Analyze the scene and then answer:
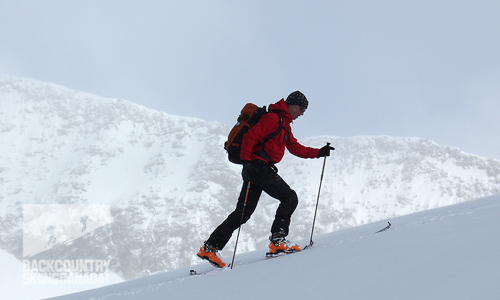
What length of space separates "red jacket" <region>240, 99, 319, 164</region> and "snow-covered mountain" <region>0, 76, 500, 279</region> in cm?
16291

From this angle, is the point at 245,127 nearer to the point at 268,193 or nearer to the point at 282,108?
the point at 282,108

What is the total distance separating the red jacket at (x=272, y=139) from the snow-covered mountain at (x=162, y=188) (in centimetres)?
16291

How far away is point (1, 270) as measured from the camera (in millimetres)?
131500

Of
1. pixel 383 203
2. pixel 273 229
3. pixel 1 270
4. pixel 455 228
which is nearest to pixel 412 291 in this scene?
pixel 455 228

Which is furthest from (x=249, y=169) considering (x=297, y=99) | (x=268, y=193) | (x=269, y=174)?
(x=297, y=99)

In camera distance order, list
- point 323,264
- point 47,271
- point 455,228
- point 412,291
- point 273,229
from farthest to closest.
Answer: point 47,271, point 273,229, point 455,228, point 323,264, point 412,291

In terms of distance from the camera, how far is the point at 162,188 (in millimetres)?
177000

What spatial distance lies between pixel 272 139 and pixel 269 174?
0.43 metres

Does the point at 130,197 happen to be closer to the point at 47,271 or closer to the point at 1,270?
the point at 47,271

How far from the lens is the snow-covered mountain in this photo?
164 metres

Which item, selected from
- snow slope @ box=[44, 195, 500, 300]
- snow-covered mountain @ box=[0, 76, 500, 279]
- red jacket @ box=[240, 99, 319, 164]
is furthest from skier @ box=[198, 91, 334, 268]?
snow-covered mountain @ box=[0, 76, 500, 279]

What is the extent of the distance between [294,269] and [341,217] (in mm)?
175922

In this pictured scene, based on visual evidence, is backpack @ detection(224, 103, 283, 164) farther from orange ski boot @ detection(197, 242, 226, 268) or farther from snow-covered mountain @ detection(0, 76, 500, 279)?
snow-covered mountain @ detection(0, 76, 500, 279)

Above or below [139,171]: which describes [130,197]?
below
